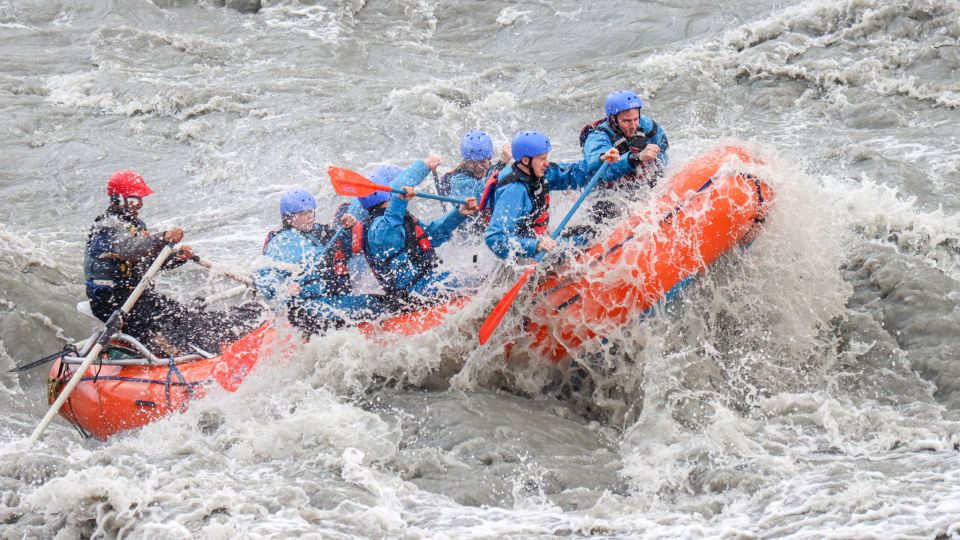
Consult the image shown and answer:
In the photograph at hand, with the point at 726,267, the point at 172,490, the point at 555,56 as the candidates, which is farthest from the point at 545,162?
the point at 555,56

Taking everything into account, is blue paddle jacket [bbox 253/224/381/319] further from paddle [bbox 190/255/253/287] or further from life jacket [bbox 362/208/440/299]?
paddle [bbox 190/255/253/287]

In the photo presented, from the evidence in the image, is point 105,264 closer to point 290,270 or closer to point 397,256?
point 290,270

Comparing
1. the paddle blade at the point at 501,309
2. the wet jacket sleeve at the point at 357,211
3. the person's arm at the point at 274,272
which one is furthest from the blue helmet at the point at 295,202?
the paddle blade at the point at 501,309

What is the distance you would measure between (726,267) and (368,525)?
Answer: 123 inches

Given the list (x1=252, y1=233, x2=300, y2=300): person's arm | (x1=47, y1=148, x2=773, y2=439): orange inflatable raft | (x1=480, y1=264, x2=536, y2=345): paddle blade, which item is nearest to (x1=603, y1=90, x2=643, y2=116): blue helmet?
(x1=47, y1=148, x2=773, y2=439): orange inflatable raft

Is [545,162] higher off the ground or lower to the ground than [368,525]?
higher

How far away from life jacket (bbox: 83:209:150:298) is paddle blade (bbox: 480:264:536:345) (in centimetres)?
256

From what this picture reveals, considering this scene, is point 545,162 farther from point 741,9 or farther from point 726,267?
point 741,9

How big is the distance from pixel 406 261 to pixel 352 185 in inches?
25.3

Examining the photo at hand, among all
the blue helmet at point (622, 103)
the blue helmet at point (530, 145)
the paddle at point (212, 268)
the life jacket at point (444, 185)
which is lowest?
the paddle at point (212, 268)

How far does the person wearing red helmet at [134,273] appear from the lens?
694cm

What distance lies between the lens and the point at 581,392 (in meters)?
6.64

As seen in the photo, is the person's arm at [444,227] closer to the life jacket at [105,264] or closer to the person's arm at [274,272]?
the person's arm at [274,272]

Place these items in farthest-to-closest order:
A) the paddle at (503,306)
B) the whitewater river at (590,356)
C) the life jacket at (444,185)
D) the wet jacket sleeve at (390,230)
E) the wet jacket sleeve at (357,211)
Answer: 1. the life jacket at (444,185)
2. the wet jacket sleeve at (357,211)
3. the wet jacket sleeve at (390,230)
4. the paddle at (503,306)
5. the whitewater river at (590,356)
